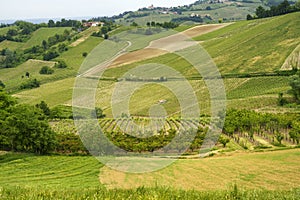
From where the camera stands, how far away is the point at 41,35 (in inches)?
6088

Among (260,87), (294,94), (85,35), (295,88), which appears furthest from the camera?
(85,35)

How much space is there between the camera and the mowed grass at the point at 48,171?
2020 cm

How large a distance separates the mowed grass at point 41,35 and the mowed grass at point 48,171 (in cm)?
12541

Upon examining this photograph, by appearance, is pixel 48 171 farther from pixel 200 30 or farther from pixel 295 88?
pixel 200 30

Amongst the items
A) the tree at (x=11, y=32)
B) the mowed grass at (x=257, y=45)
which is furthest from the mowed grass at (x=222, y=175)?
the tree at (x=11, y=32)

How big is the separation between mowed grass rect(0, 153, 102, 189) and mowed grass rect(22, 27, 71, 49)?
4937 inches

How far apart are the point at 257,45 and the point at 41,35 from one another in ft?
337

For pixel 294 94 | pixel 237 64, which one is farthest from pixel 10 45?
pixel 294 94

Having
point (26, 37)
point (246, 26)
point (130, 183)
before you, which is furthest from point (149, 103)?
point (26, 37)

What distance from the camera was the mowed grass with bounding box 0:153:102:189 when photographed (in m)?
20.2

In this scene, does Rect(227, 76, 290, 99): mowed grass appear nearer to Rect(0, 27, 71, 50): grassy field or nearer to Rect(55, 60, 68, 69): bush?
Rect(55, 60, 68, 69): bush

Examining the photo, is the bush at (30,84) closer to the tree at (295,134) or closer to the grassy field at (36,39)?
the grassy field at (36,39)

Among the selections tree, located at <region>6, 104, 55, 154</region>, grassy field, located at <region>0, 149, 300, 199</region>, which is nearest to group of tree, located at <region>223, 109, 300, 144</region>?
grassy field, located at <region>0, 149, 300, 199</region>

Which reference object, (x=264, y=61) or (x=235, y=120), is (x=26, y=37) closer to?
(x=264, y=61)
